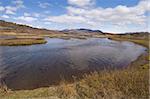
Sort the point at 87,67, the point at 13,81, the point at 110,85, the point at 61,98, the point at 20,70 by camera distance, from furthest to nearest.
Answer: the point at 87,67 < the point at 20,70 < the point at 13,81 < the point at 110,85 < the point at 61,98

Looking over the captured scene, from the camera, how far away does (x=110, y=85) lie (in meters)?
10.4

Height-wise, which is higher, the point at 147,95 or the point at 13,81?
the point at 147,95

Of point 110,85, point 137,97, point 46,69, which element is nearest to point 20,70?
point 46,69

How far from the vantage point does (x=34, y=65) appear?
25.5m

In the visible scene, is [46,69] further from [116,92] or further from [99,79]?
[116,92]

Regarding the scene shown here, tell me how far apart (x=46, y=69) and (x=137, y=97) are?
51.7 ft

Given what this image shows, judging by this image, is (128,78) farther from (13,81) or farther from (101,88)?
(13,81)

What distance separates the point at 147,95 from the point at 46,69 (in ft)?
51.9

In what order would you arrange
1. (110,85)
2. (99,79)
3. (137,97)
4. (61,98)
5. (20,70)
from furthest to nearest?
(20,70)
(99,79)
(110,85)
(61,98)
(137,97)

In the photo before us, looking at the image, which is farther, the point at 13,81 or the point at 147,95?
the point at 13,81

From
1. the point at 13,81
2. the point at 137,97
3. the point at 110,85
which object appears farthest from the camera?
the point at 13,81

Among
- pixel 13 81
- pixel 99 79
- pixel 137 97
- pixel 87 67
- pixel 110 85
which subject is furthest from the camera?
pixel 87 67

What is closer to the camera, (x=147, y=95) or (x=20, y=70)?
(x=147, y=95)

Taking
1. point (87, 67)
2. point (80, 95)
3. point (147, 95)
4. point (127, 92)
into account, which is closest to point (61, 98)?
point (80, 95)
